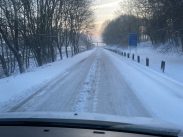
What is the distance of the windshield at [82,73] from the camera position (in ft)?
41.1

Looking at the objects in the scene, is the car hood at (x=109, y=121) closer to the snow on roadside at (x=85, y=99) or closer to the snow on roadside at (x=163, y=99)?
the snow on roadside at (x=163, y=99)

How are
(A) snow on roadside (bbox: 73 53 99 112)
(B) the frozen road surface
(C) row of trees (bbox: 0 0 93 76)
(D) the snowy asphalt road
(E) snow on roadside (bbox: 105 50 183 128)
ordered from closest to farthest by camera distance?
(E) snow on roadside (bbox: 105 50 183 128) < (B) the frozen road surface < (D) the snowy asphalt road < (A) snow on roadside (bbox: 73 53 99 112) < (C) row of trees (bbox: 0 0 93 76)

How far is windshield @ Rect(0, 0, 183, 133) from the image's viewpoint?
1252cm

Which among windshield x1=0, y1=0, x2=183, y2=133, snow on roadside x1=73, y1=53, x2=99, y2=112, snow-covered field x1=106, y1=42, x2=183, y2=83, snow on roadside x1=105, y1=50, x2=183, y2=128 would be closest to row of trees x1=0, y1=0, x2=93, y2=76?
windshield x1=0, y1=0, x2=183, y2=133

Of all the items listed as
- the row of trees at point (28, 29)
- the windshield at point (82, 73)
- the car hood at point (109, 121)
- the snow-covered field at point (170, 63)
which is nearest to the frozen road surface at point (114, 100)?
the windshield at point (82, 73)

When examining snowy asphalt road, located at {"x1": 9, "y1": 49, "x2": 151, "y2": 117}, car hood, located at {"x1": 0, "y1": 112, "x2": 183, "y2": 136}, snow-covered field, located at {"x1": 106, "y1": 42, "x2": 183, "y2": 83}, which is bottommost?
snow-covered field, located at {"x1": 106, "y1": 42, "x2": 183, "y2": 83}

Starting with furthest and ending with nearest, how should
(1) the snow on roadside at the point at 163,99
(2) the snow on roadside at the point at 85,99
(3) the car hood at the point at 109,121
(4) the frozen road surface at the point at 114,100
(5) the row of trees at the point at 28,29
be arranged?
(5) the row of trees at the point at 28,29
(2) the snow on roadside at the point at 85,99
(4) the frozen road surface at the point at 114,100
(1) the snow on roadside at the point at 163,99
(3) the car hood at the point at 109,121

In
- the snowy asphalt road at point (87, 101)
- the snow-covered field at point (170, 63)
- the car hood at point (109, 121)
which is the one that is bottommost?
the snow-covered field at point (170, 63)

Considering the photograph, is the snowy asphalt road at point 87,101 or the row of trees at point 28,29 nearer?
the snowy asphalt road at point 87,101

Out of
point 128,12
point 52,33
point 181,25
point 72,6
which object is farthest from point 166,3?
point 128,12

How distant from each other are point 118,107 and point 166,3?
78.9 ft

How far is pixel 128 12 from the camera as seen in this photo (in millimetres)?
132125

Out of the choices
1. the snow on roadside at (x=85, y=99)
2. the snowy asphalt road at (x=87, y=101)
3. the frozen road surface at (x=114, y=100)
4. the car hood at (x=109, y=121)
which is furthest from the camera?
the snow on roadside at (x=85, y=99)

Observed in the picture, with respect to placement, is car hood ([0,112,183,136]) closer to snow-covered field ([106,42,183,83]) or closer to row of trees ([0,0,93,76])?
snow-covered field ([106,42,183,83])
